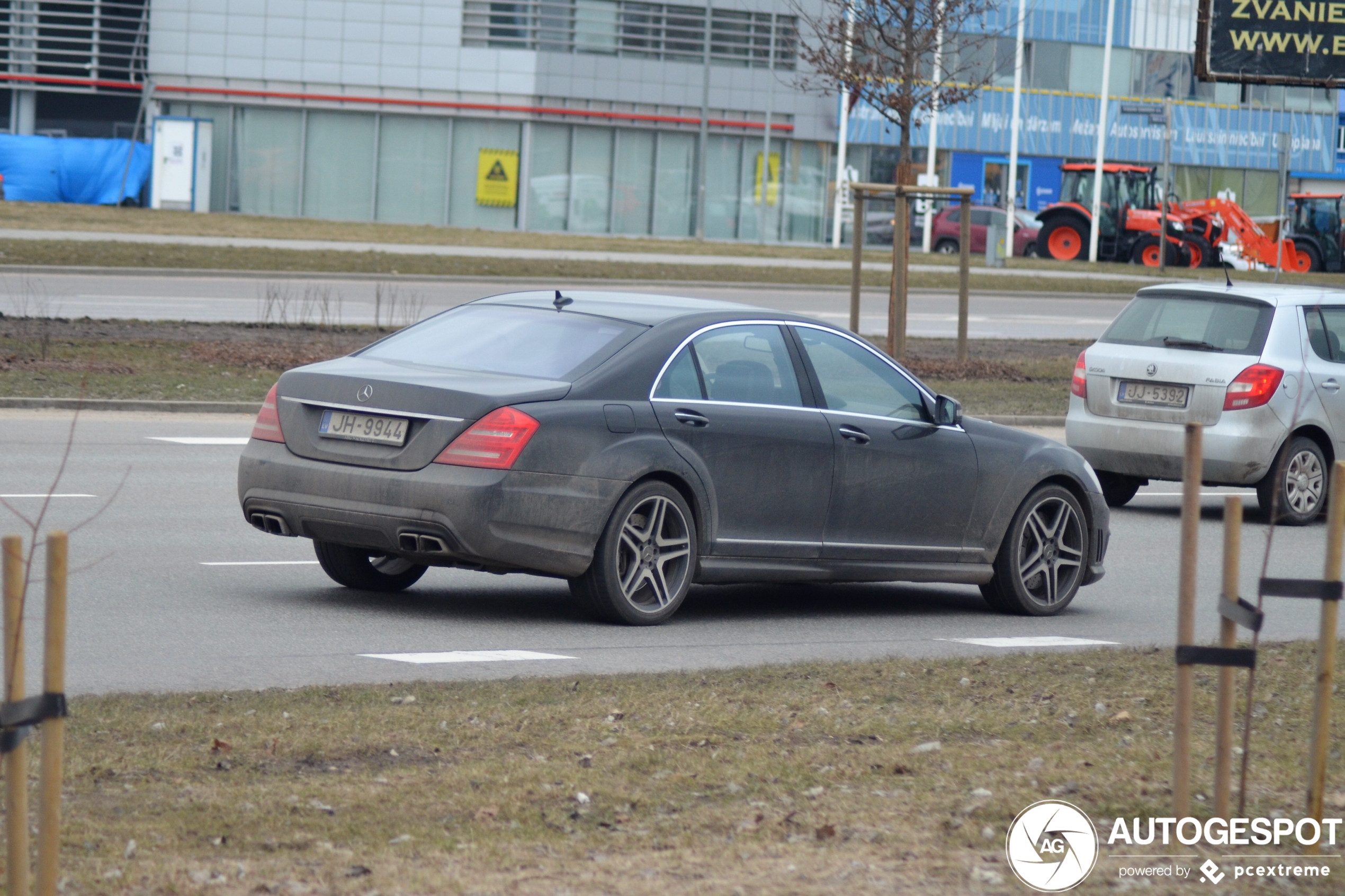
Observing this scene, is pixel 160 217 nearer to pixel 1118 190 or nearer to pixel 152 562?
pixel 1118 190

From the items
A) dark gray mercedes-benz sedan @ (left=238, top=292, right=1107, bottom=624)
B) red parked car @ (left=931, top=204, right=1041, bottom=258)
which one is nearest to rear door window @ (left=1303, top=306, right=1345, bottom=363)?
dark gray mercedes-benz sedan @ (left=238, top=292, right=1107, bottom=624)

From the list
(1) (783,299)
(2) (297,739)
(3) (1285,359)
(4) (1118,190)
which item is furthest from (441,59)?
(2) (297,739)

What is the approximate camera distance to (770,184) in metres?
60.3

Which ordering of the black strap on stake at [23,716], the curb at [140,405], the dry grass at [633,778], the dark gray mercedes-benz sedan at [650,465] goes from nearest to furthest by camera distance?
the black strap on stake at [23,716] → the dry grass at [633,778] → the dark gray mercedes-benz sedan at [650,465] → the curb at [140,405]

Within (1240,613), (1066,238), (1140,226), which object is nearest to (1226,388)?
(1240,613)

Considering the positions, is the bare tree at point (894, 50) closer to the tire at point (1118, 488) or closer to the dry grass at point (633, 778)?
the tire at point (1118, 488)

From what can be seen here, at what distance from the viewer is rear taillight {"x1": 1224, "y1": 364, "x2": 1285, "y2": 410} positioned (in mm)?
13477

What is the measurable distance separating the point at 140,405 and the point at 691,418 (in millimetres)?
9498

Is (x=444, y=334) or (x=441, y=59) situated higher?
(x=441, y=59)

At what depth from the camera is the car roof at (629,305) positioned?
29.9 feet

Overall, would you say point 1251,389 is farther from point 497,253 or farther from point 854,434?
point 497,253

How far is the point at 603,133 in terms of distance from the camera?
57875mm

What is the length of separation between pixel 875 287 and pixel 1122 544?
2647cm

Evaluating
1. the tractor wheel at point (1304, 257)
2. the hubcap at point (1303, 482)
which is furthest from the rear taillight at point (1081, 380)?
the tractor wheel at point (1304, 257)
